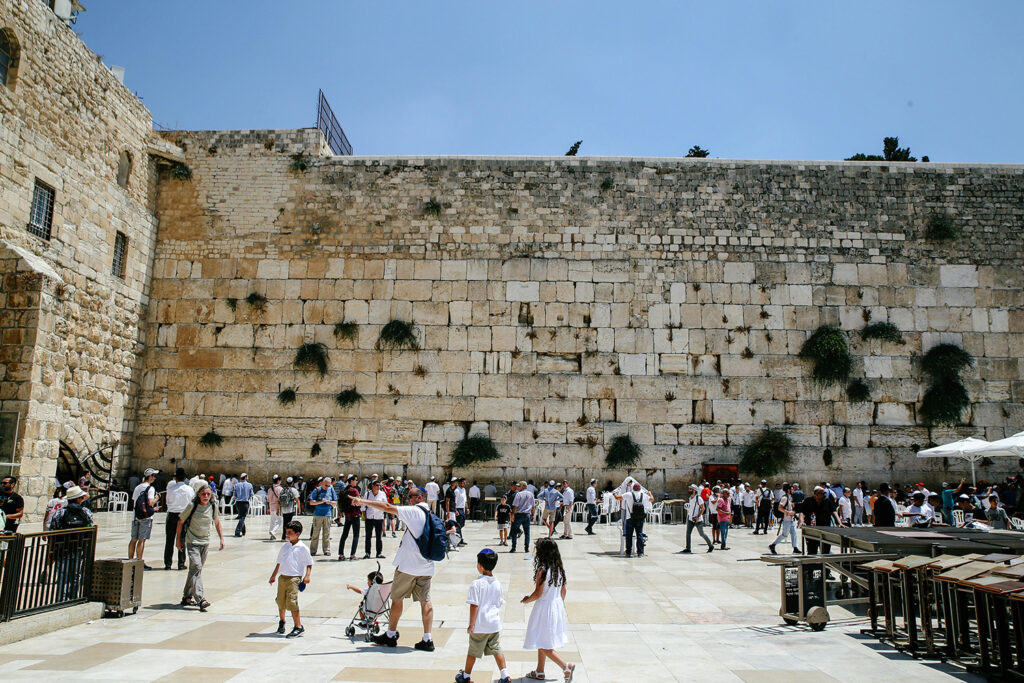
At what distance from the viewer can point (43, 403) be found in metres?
12.6

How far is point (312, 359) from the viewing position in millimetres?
16172

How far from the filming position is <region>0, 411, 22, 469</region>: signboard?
464 inches

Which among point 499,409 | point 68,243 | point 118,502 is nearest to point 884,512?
point 499,409

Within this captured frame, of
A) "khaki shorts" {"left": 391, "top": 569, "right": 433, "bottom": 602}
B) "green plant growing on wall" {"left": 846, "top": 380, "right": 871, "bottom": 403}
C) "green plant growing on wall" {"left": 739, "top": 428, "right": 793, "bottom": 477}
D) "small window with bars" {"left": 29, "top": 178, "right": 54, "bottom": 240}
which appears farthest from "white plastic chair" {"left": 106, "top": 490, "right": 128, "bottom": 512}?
"green plant growing on wall" {"left": 846, "top": 380, "right": 871, "bottom": 403}

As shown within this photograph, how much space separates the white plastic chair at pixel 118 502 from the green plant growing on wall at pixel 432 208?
28.9 feet

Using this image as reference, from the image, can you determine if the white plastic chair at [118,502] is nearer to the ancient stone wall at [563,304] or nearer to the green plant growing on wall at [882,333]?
the ancient stone wall at [563,304]

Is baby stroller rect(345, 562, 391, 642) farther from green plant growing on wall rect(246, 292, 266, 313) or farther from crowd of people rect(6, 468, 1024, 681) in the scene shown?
green plant growing on wall rect(246, 292, 266, 313)

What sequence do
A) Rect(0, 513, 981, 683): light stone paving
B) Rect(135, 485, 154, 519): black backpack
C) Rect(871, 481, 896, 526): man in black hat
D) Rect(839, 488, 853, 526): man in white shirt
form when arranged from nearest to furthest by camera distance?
Rect(0, 513, 981, 683): light stone paving < Rect(135, 485, 154, 519): black backpack < Rect(871, 481, 896, 526): man in black hat < Rect(839, 488, 853, 526): man in white shirt

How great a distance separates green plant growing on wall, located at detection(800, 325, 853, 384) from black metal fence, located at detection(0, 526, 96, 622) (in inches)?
566

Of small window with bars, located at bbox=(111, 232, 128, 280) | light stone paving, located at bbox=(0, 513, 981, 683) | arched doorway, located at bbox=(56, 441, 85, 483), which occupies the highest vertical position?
small window with bars, located at bbox=(111, 232, 128, 280)

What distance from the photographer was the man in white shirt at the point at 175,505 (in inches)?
343

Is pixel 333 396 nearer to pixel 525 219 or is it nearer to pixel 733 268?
pixel 525 219

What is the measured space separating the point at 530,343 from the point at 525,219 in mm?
2967

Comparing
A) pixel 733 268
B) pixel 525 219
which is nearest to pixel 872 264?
pixel 733 268
